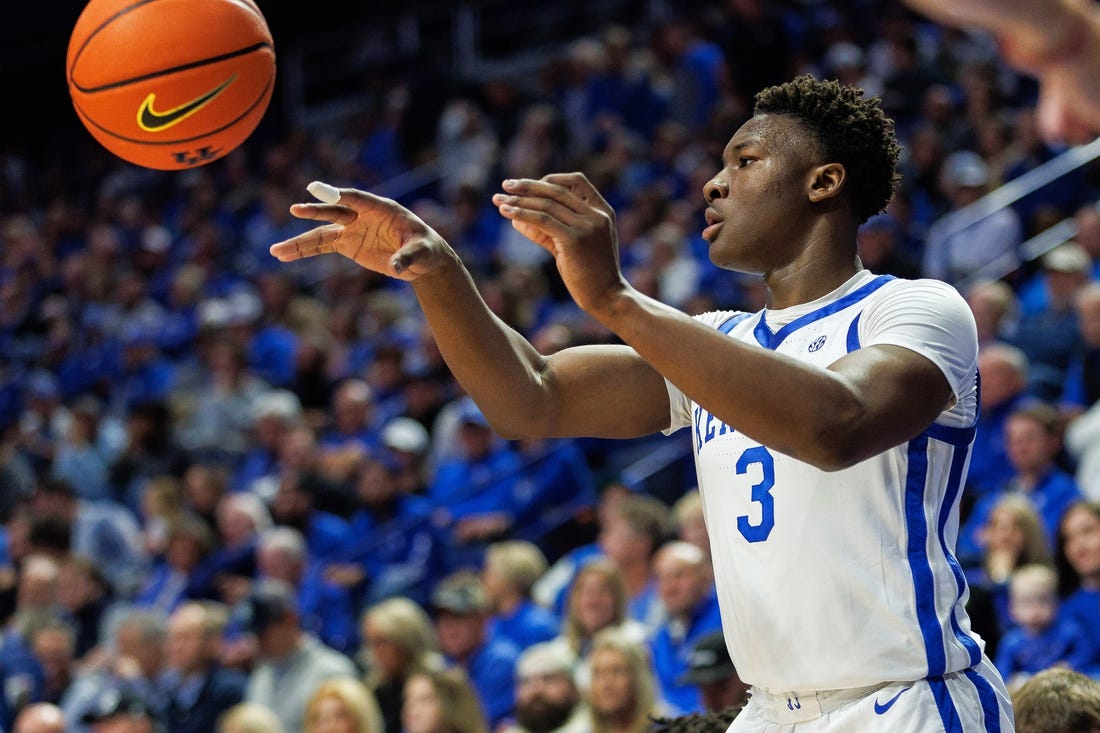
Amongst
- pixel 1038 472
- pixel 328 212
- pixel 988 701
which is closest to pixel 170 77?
pixel 328 212

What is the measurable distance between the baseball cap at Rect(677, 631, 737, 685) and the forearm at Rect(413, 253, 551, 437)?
6.93 feet

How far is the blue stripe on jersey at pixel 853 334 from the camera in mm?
2859

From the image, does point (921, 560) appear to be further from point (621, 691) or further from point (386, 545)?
point (386, 545)

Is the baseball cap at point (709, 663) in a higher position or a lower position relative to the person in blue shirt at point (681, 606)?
higher

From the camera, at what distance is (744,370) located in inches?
98.1

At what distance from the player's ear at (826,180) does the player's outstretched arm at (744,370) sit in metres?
0.48

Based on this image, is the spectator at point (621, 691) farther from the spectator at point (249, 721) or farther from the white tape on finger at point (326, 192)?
the white tape on finger at point (326, 192)

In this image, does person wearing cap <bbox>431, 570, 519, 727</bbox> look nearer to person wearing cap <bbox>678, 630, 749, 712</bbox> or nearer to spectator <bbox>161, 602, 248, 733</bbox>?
spectator <bbox>161, 602, 248, 733</bbox>

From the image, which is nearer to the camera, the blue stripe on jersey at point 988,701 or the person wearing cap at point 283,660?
the blue stripe on jersey at point 988,701

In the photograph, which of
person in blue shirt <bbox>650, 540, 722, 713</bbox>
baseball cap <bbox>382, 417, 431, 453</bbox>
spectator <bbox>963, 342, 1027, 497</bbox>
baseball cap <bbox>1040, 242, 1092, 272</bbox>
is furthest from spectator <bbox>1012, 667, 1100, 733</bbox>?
baseball cap <bbox>382, 417, 431, 453</bbox>

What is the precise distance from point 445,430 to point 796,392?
6.95 metres

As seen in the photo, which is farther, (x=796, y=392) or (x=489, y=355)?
(x=489, y=355)

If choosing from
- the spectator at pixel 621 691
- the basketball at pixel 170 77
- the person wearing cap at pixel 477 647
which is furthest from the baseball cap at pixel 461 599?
the basketball at pixel 170 77

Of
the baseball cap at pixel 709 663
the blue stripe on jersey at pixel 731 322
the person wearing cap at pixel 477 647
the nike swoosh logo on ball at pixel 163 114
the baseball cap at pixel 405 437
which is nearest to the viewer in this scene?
the blue stripe on jersey at pixel 731 322
